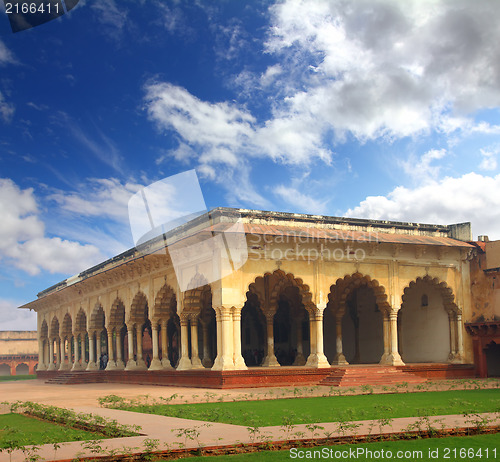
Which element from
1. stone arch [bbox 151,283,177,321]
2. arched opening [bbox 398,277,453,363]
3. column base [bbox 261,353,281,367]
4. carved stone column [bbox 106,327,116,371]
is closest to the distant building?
carved stone column [bbox 106,327,116,371]

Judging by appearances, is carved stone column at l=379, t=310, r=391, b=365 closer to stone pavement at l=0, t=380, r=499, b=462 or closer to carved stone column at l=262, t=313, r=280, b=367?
carved stone column at l=262, t=313, r=280, b=367

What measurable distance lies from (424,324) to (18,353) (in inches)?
1791

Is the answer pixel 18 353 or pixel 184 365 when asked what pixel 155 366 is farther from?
pixel 18 353

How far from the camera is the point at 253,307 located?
3008 cm

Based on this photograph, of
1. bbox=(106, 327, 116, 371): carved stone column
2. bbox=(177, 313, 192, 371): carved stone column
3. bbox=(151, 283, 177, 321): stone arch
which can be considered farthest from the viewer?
bbox=(106, 327, 116, 371): carved stone column

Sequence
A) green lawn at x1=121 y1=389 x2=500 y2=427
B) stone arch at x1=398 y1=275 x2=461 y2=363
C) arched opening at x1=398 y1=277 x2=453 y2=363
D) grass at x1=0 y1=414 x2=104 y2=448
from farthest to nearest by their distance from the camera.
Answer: arched opening at x1=398 y1=277 x2=453 y2=363 → stone arch at x1=398 y1=275 x2=461 y2=363 → green lawn at x1=121 y1=389 x2=500 y2=427 → grass at x1=0 y1=414 x2=104 y2=448

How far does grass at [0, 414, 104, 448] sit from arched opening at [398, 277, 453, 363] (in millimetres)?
15665

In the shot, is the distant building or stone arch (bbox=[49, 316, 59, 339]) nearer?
stone arch (bbox=[49, 316, 59, 339])

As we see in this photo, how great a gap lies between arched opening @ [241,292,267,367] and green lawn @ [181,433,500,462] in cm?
2186

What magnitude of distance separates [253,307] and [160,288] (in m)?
7.28

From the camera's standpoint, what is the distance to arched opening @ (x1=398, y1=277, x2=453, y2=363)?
2411 cm

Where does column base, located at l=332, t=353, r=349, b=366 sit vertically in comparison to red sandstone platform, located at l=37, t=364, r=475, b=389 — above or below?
above

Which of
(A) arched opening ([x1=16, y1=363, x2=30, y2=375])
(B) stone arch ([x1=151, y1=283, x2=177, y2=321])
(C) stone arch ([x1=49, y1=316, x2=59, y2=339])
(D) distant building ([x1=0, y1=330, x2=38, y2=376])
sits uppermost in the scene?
(B) stone arch ([x1=151, y1=283, x2=177, y2=321])

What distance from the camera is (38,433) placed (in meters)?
9.97
